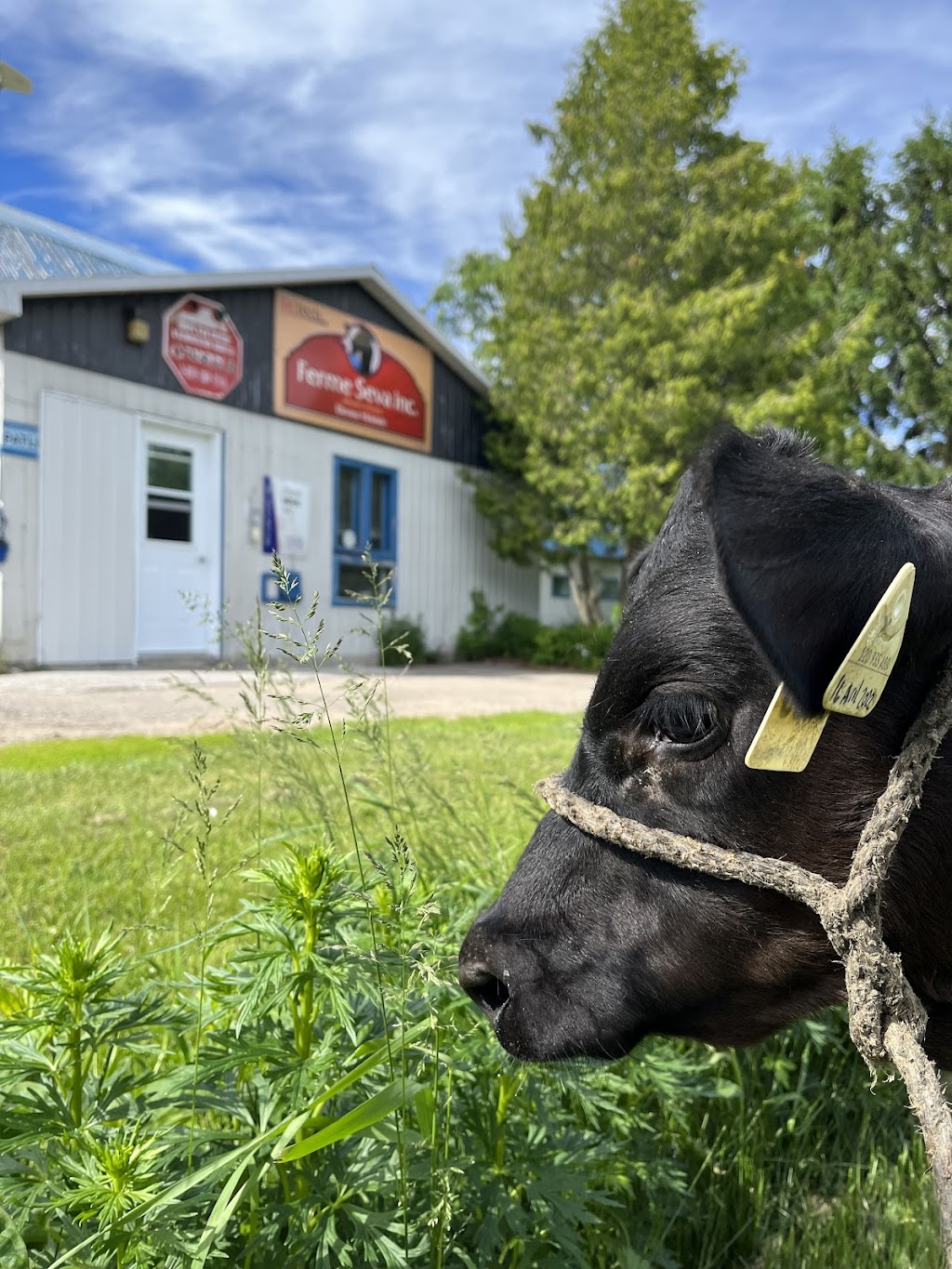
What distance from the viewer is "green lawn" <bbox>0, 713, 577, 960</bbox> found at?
217 cm

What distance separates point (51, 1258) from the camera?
1179 mm

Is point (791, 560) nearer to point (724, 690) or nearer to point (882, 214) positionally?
point (724, 690)

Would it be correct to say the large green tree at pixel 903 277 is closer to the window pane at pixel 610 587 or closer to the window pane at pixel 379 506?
the window pane at pixel 610 587

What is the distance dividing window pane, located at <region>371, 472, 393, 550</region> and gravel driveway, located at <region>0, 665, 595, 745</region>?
2.83 meters

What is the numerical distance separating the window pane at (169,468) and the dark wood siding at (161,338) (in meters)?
0.75

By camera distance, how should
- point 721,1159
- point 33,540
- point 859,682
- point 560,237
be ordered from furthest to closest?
point 560,237 < point 33,540 < point 721,1159 < point 859,682

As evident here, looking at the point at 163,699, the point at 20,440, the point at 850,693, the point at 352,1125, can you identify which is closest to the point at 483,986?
the point at 352,1125

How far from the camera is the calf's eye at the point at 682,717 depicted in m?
1.27

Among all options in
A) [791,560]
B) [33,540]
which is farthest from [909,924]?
[33,540]

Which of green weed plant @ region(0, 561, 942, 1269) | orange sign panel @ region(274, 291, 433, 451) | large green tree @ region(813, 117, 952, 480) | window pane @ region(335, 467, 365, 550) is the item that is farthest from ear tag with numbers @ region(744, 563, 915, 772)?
large green tree @ region(813, 117, 952, 480)

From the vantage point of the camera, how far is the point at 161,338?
10.9 m

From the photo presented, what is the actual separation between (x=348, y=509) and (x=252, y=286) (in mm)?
3368

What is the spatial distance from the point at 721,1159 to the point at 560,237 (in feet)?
47.3

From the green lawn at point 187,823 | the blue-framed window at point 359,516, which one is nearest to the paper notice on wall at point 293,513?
the blue-framed window at point 359,516
